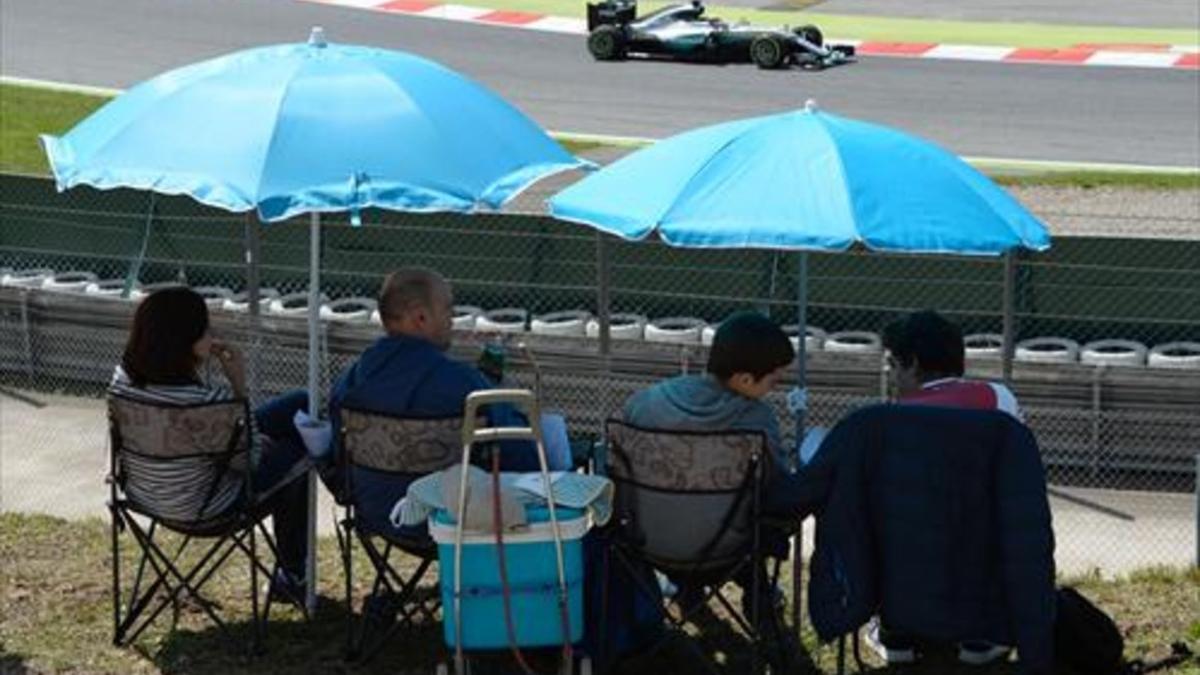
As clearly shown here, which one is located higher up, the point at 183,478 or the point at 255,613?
the point at 183,478

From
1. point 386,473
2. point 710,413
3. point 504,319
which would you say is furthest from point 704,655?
point 504,319

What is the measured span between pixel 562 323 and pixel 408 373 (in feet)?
21.3

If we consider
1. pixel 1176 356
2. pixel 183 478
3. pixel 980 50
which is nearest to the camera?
pixel 183 478

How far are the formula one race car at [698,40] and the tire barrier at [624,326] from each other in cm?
1406

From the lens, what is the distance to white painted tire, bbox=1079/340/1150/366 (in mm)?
13680

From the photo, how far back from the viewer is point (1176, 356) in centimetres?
1384

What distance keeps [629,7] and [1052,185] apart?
8517 mm

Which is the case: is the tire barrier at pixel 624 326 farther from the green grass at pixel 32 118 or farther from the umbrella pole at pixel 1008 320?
the green grass at pixel 32 118

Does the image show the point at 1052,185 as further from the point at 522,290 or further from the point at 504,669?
the point at 504,669

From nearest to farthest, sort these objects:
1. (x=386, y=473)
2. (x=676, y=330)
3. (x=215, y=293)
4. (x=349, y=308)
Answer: (x=386, y=473) → (x=676, y=330) → (x=349, y=308) → (x=215, y=293)

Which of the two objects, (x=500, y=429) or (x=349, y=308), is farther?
(x=349, y=308)

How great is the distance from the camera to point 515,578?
25.1 feet

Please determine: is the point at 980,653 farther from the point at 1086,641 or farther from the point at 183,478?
the point at 183,478

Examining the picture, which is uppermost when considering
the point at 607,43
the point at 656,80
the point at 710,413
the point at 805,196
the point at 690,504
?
the point at 607,43
